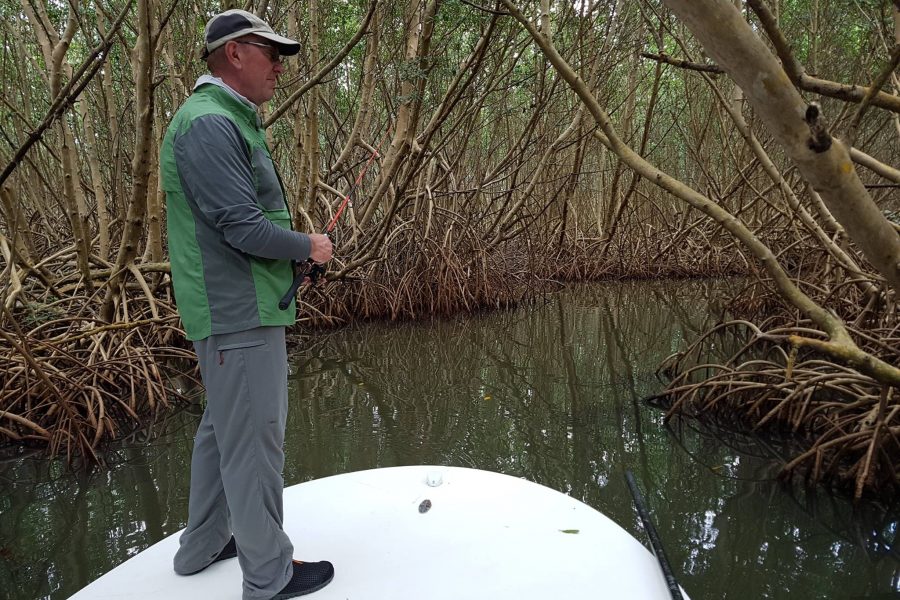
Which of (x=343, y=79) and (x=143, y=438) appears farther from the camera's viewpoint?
(x=343, y=79)

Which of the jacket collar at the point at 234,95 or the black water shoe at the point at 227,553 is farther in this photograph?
the black water shoe at the point at 227,553

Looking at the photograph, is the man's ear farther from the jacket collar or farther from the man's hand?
the man's hand

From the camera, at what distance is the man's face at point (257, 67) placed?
124 centimetres

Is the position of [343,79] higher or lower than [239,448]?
higher

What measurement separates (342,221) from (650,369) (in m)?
3.94

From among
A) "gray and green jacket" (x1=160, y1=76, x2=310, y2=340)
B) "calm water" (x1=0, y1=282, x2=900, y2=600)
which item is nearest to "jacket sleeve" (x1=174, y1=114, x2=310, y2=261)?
"gray and green jacket" (x1=160, y1=76, x2=310, y2=340)

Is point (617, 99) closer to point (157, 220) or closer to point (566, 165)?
point (566, 165)

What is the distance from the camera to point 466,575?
1.29 meters

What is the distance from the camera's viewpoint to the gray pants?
1.18m

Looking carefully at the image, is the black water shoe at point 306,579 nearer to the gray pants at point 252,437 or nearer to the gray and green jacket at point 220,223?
the gray pants at point 252,437

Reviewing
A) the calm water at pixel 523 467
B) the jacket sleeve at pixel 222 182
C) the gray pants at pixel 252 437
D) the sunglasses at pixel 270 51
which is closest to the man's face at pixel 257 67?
the sunglasses at pixel 270 51

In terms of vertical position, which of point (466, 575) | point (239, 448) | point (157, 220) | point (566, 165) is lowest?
point (466, 575)

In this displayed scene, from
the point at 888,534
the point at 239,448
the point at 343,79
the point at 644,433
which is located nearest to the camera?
the point at 239,448

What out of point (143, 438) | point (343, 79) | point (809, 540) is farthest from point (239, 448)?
point (343, 79)
